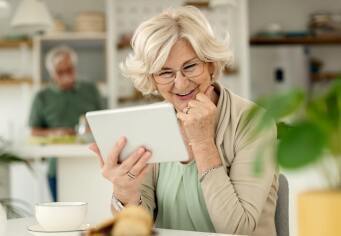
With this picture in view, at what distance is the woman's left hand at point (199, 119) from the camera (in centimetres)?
177

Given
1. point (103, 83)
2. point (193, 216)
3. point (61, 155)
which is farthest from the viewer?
point (103, 83)

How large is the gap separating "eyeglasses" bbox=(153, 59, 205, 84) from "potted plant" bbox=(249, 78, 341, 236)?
1.10 metres

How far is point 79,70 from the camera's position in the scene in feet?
21.5

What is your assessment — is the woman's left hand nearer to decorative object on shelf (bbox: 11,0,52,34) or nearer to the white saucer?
the white saucer

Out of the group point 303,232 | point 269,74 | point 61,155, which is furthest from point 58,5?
point 303,232

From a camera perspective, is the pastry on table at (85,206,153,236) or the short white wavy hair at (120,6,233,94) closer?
the pastry on table at (85,206,153,236)

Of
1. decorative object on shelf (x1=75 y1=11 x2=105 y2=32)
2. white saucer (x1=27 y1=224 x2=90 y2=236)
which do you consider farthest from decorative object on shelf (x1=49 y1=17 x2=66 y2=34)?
white saucer (x1=27 y1=224 x2=90 y2=236)

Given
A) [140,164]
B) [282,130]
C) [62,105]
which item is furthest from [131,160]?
[62,105]

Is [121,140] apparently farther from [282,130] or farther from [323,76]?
[323,76]

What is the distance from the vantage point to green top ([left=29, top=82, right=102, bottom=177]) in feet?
17.2

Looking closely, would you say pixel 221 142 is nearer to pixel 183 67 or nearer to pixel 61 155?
pixel 183 67

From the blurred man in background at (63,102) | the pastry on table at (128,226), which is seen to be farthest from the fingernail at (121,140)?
the blurred man in background at (63,102)

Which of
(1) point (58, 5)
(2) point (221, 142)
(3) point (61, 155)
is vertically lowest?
(3) point (61, 155)

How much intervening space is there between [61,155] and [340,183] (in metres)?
3.09
